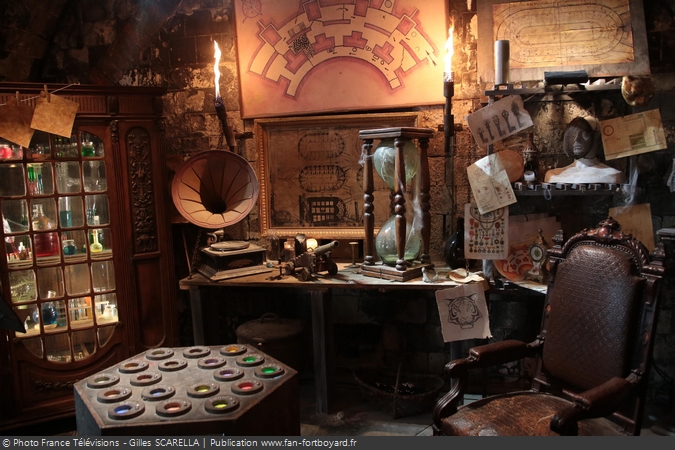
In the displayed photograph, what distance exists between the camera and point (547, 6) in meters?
3.32

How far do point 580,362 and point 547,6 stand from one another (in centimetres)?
217

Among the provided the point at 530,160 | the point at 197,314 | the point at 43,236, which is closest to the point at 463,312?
the point at 530,160

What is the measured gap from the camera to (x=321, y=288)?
335cm

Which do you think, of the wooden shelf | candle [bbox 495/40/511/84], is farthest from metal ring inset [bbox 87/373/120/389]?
candle [bbox 495/40/511/84]

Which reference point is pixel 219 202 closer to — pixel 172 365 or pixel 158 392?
pixel 172 365

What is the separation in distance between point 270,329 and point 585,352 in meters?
2.01

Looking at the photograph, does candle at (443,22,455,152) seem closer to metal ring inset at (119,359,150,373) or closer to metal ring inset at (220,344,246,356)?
metal ring inset at (220,344,246,356)

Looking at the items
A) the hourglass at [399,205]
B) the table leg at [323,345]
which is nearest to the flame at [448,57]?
the hourglass at [399,205]

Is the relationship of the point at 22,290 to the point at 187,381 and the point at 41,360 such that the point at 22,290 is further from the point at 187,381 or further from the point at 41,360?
the point at 187,381

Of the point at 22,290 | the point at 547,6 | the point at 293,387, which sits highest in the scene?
the point at 547,6

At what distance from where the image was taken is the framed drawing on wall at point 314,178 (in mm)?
3855

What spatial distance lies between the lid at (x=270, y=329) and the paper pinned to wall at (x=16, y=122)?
1.80 m

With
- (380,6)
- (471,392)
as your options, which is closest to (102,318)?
(471,392)

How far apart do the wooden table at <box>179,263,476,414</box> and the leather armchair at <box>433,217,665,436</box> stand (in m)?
0.75
